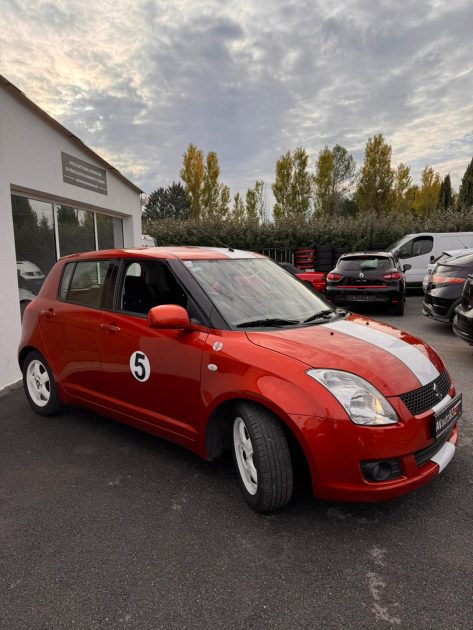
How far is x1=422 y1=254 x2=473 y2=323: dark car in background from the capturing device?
25.0ft

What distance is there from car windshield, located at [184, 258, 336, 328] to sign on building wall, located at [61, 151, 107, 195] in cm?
474

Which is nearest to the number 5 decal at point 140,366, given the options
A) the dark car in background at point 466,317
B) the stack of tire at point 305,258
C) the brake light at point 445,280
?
the dark car in background at point 466,317

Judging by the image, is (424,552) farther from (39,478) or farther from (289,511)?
(39,478)

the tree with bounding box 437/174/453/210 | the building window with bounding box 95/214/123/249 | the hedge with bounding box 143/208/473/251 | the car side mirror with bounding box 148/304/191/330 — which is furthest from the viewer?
the tree with bounding box 437/174/453/210

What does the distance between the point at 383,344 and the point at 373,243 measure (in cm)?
1826

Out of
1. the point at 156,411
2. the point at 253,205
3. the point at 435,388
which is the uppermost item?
the point at 253,205

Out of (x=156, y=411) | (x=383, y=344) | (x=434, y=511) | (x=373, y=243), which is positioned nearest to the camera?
→ (x=434, y=511)

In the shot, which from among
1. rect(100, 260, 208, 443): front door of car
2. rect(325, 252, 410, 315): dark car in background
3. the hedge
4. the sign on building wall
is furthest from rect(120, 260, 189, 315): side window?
the hedge

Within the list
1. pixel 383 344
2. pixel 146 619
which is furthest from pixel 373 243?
pixel 146 619

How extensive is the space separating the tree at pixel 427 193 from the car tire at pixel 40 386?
140ft

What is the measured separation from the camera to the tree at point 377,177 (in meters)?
35.8

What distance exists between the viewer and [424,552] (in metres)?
2.31

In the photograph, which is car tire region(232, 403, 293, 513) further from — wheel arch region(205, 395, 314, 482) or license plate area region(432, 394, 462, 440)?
license plate area region(432, 394, 462, 440)

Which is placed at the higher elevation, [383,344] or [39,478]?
[383,344]
